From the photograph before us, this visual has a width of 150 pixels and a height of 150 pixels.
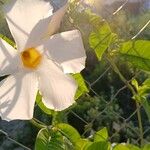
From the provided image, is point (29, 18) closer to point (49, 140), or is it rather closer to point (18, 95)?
point (18, 95)

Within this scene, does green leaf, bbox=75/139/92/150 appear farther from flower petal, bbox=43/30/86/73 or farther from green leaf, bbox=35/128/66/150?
flower petal, bbox=43/30/86/73

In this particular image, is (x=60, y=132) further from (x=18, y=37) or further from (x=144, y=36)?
(x=144, y=36)

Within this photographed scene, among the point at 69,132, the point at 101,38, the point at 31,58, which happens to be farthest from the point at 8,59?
the point at 69,132

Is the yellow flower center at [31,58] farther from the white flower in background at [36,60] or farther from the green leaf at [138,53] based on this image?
the green leaf at [138,53]

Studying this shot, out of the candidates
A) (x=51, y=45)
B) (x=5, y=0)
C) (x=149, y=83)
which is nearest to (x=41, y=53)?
(x=51, y=45)

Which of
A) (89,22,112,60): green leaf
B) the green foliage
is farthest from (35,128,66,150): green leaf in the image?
(89,22,112,60): green leaf

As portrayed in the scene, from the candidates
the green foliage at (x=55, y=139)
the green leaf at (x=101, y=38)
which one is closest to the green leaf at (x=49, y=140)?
the green foliage at (x=55, y=139)

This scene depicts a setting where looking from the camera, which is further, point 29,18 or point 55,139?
point 55,139
